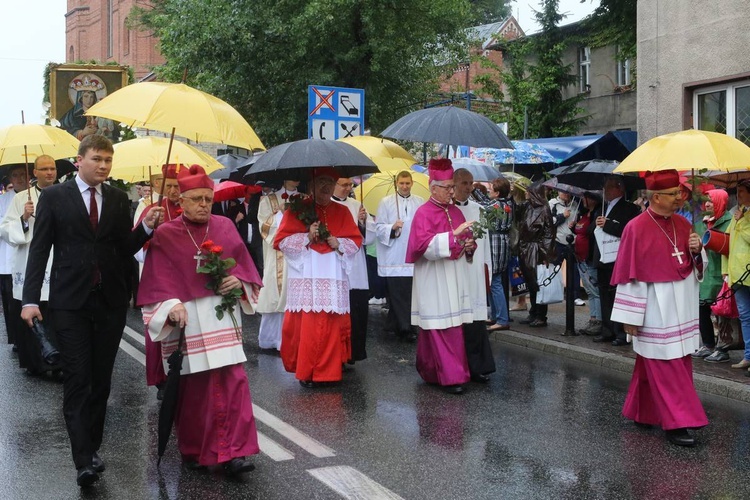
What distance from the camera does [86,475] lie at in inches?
229

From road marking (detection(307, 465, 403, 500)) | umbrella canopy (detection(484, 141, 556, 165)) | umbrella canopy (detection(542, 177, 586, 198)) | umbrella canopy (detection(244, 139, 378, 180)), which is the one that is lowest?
road marking (detection(307, 465, 403, 500))

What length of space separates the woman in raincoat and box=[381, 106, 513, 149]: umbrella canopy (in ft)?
10.9

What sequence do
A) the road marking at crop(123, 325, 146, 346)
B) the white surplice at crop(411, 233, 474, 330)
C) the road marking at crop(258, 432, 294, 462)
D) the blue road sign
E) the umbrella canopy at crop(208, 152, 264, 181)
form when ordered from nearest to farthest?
the road marking at crop(258, 432, 294, 462)
the white surplice at crop(411, 233, 474, 330)
the umbrella canopy at crop(208, 152, 264, 181)
the road marking at crop(123, 325, 146, 346)
the blue road sign

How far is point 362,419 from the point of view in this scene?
773cm

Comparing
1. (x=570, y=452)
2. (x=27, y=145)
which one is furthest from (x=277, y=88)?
(x=570, y=452)

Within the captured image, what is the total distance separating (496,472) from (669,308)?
2029 millimetres

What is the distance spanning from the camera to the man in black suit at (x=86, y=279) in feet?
19.3

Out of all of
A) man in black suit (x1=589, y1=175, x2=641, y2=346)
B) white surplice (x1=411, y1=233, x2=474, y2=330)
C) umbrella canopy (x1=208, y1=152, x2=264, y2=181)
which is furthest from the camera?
umbrella canopy (x1=208, y1=152, x2=264, y2=181)

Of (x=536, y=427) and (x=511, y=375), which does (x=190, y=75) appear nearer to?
(x=511, y=375)

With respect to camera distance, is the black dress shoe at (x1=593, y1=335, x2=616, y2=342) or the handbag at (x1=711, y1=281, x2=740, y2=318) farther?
the black dress shoe at (x1=593, y1=335, x2=616, y2=342)

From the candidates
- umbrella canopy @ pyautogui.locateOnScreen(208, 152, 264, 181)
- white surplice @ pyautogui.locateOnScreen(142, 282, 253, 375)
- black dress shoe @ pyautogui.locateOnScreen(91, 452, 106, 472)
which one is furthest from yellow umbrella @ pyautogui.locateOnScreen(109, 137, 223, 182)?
black dress shoe @ pyautogui.locateOnScreen(91, 452, 106, 472)

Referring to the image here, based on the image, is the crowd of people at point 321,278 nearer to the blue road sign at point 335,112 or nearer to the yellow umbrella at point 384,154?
the yellow umbrella at point 384,154

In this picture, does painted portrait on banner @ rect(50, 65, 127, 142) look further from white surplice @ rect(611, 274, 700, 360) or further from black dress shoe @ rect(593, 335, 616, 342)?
white surplice @ rect(611, 274, 700, 360)

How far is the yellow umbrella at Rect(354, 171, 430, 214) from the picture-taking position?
1277cm
